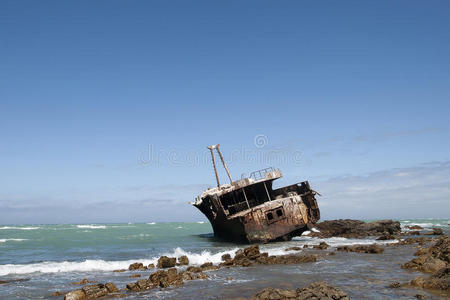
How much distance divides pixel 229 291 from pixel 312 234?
25682 millimetres

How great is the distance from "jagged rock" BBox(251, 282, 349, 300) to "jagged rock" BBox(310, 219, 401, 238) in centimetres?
2546

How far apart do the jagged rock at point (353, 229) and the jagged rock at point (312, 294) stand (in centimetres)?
2546

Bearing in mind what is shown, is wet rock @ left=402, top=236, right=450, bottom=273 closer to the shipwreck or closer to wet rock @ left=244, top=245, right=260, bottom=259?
wet rock @ left=244, top=245, right=260, bottom=259

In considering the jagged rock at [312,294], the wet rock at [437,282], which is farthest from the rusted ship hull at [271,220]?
the jagged rock at [312,294]

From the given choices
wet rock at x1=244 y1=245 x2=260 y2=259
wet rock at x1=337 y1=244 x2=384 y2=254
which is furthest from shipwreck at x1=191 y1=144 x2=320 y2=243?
wet rock at x1=244 y1=245 x2=260 y2=259

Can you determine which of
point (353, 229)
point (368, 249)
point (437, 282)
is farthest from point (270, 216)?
point (353, 229)

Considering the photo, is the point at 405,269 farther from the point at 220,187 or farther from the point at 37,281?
the point at 220,187

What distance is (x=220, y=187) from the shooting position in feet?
91.6

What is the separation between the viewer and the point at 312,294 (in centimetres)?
718

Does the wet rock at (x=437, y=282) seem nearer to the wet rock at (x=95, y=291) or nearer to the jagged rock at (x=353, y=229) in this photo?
the wet rock at (x=95, y=291)

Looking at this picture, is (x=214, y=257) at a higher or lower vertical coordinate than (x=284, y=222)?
lower

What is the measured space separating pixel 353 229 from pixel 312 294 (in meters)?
29.9

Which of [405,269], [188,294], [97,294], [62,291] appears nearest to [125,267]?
[62,291]

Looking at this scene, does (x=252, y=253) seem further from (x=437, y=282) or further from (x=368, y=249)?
(x=437, y=282)
